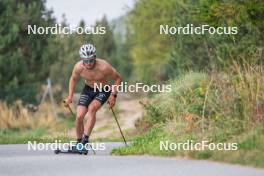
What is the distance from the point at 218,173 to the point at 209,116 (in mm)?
4293

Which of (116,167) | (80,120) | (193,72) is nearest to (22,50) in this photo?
(193,72)

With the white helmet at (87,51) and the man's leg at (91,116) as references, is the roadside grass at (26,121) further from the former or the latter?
the white helmet at (87,51)

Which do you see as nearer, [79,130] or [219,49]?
[79,130]

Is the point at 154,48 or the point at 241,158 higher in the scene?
the point at 154,48

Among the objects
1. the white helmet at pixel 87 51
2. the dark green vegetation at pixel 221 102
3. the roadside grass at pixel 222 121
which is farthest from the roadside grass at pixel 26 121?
the white helmet at pixel 87 51

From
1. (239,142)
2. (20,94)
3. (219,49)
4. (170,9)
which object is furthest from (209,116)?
(170,9)

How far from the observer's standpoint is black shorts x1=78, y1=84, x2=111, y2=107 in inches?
647

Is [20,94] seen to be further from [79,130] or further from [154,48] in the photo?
[79,130]

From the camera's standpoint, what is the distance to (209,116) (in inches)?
606

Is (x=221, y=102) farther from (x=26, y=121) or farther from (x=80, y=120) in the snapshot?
(x=26, y=121)

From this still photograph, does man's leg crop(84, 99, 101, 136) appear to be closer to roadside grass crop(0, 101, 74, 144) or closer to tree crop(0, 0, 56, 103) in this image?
roadside grass crop(0, 101, 74, 144)

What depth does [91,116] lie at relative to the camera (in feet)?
52.3

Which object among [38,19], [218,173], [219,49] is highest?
[38,19]

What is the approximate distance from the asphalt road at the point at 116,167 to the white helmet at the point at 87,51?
236cm
